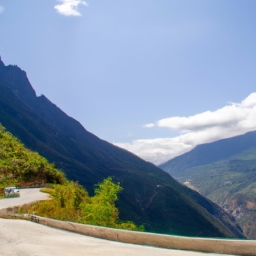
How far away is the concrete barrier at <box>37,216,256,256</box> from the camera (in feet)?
21.2

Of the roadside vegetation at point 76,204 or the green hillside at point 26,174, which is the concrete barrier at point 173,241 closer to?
the roadside vegetation at point 76,204

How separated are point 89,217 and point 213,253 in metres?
9.68

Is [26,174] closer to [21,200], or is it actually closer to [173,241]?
[21,200]

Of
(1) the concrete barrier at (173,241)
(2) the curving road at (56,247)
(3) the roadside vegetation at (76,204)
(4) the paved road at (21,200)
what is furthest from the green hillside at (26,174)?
(2) the curving road at (56,247)

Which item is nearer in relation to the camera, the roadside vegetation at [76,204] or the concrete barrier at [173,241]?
the concrete barrier at [173,241]

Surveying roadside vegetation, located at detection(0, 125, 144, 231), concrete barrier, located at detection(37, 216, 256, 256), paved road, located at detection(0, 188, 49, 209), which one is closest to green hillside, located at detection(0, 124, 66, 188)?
roadside vegetation, located at detection(0, 125, 144, 231)

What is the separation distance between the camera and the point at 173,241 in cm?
773

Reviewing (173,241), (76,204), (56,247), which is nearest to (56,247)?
(56,247)

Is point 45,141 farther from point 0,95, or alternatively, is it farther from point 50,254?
point 50,254

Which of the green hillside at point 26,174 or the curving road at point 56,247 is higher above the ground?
the green hillside at point 26,174

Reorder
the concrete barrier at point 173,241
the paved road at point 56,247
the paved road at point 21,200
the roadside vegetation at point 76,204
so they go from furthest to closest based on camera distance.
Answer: the paved road at point 21,200, the roadside vegetation at point 76,204, the paved road at point 56,247, the concrete barrier at point 173,241

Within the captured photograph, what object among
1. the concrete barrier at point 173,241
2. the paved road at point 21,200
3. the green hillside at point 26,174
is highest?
→ the green hillside at point 26,174

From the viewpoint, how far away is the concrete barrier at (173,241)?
6459mm

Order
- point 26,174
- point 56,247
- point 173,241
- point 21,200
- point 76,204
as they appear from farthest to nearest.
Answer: point 26,174, point 21,200, point 76,204, point 173,241, point 56,247
